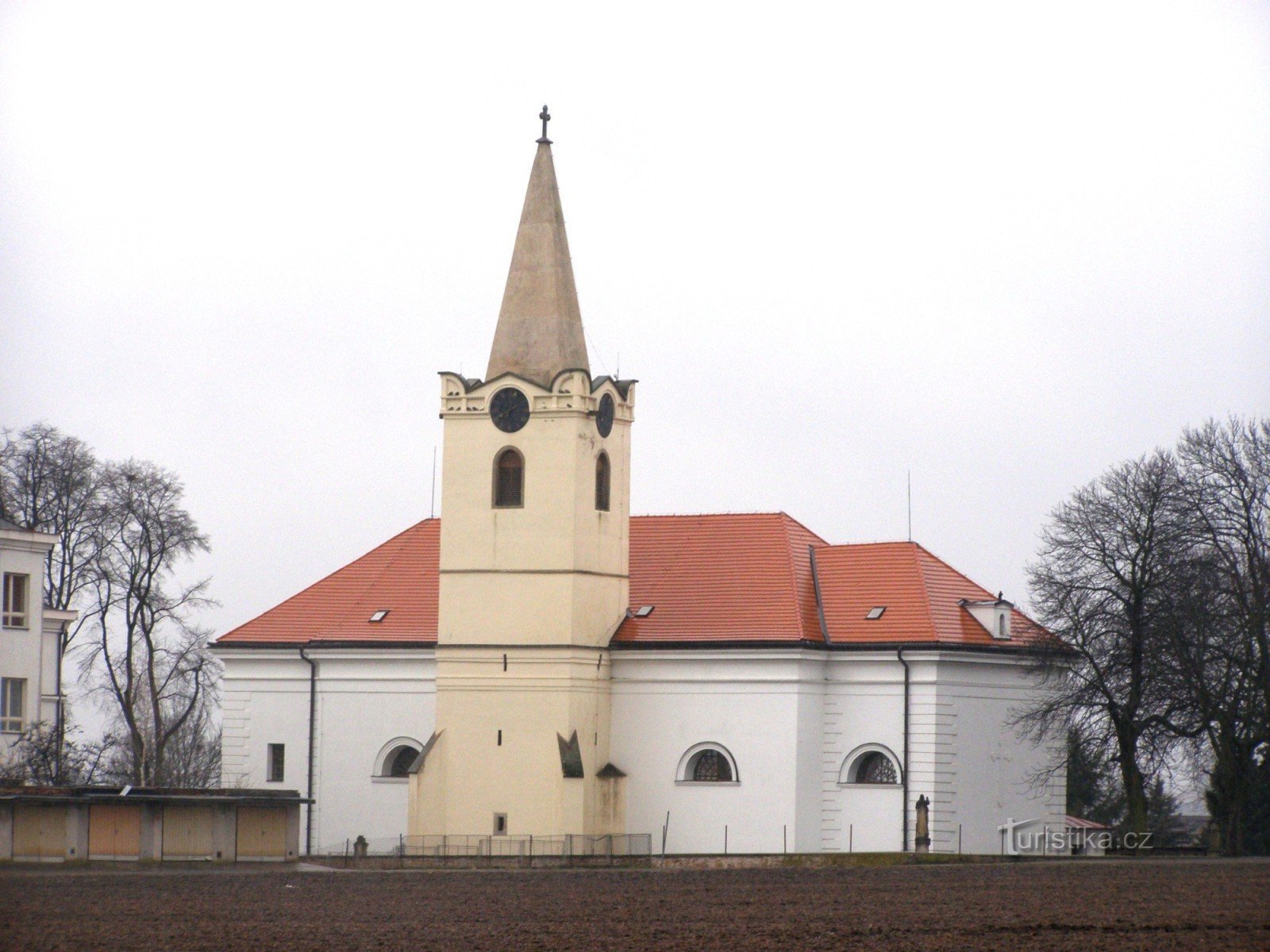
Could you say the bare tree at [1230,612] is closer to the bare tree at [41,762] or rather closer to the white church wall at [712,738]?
the white church wall at [712,738]

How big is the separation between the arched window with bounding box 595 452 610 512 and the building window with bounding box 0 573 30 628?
535 inches

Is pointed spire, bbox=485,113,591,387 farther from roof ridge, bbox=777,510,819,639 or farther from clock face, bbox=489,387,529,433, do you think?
roof ridge, bbox=777,510,819,639

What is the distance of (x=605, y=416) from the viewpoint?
182ft

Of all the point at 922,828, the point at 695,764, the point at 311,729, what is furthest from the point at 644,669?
the point at 311,729

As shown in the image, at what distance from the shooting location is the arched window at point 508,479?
54.9m

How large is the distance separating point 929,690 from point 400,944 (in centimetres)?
2451

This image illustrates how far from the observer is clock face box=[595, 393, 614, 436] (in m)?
55.2

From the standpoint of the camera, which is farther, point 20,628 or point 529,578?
point 529,578

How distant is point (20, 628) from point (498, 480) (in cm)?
1172

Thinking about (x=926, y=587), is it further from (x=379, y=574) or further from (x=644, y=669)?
(x=379, y=574)

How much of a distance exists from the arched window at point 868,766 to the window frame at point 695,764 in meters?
2.61

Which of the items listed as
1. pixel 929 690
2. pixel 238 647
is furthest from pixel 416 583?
pixel 929 690

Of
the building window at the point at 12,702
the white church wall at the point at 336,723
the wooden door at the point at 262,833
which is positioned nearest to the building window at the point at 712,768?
the white church wall at the point at 336,723

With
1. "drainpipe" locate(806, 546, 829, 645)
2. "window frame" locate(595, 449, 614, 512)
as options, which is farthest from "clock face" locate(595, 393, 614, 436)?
"drainpipe" locate(806, 546, 829, 645)
